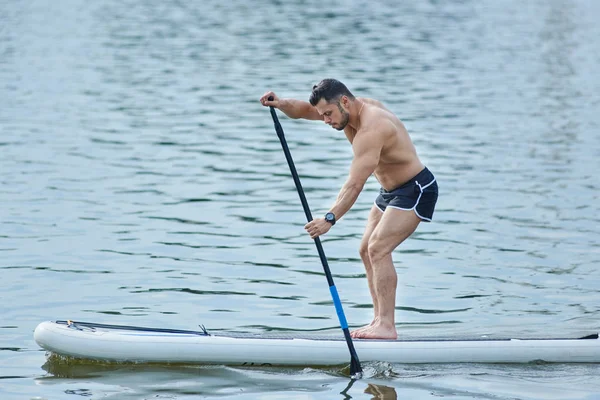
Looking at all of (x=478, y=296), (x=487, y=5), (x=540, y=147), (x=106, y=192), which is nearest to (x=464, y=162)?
(x=540, y=147)

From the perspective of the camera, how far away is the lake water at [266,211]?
10625 millimetres

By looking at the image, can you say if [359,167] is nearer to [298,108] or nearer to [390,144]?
[390,144]

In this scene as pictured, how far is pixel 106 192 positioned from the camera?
744 inches

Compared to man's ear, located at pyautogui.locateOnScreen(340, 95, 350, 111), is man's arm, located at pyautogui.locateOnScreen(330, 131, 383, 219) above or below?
below

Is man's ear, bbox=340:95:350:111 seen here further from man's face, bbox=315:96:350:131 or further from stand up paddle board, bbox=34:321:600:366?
stand up paddle board, bbox=34:321:600:366

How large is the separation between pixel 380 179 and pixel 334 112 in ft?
3.13

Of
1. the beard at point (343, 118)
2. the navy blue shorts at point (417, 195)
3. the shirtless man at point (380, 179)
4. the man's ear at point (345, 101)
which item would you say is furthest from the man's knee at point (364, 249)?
the man's ear at point (345, 101)

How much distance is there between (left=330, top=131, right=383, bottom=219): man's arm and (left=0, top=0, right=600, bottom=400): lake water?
1681 mm

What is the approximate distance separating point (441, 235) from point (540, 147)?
786 centimetres

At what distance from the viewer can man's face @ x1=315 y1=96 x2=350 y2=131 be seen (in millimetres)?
10315

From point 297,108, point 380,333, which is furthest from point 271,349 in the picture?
point 297,108

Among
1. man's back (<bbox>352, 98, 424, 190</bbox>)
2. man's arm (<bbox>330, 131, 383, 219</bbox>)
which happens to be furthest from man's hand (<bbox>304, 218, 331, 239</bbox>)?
man's back (<bbox>352, 98, 424, 190</bbox>)

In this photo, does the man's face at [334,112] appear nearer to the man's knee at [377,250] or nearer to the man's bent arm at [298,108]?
the man's bent arm at [298,108]

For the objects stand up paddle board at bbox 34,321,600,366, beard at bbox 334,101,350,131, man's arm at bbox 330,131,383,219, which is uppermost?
beard at bbox 334,101,350,131
